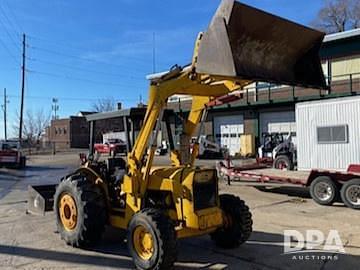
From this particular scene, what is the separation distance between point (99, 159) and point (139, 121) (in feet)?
5.30


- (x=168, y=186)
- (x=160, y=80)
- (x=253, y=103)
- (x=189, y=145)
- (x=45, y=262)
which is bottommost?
(x=45, y=262)

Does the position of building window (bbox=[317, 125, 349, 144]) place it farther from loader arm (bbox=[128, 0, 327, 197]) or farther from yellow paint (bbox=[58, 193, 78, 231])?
yellow paint (bbox=[58, 193, 78, 231])

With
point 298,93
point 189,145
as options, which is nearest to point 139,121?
point 189,145

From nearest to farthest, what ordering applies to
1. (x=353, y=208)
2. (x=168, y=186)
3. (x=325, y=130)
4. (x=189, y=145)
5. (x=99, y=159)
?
(x=168, y=186), (x=189, y=145), (x=99, y=159), (x=353, y=208), (x=325, y=130)

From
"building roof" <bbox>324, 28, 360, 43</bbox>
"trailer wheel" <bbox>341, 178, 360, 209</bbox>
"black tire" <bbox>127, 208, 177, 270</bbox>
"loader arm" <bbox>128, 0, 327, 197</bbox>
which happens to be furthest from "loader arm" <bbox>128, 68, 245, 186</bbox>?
"building roof" <bbox>324, 28, 360, 43</bbox>

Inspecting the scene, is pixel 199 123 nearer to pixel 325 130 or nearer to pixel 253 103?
pixel 325 130

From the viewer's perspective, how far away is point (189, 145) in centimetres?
776

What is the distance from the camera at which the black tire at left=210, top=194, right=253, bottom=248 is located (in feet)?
24.8

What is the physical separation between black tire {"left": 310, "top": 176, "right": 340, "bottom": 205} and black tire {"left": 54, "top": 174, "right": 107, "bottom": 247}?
7.63 meters

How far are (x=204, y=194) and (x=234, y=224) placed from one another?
100 centimetres

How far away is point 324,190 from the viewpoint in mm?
13219

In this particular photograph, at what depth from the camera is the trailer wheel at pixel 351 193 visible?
40.4 feet

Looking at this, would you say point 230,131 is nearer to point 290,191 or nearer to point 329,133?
point 290,191

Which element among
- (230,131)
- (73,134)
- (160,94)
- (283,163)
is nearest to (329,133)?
(283,163)
